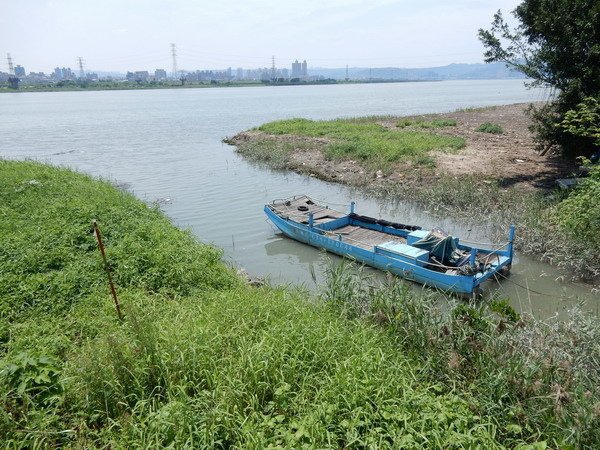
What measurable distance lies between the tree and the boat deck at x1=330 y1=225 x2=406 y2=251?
588 cm

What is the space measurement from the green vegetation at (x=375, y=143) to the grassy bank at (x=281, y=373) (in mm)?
13601

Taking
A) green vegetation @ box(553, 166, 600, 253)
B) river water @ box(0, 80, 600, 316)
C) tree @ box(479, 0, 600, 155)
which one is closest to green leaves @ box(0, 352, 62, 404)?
river water @ box(0, 80, 600, 316)

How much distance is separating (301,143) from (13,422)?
21.9m

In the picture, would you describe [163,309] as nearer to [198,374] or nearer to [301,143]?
[198,374]

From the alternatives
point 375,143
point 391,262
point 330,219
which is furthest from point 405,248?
point 375,143

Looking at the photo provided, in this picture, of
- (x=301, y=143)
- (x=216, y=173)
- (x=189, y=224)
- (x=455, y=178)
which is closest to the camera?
(x=189, y=224)

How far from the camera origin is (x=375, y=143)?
21781mm

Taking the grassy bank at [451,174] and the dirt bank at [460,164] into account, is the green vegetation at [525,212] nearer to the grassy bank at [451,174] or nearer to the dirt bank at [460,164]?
the grassy bank at [451,174]

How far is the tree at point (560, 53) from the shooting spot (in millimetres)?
12609

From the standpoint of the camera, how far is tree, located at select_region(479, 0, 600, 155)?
41.4ft

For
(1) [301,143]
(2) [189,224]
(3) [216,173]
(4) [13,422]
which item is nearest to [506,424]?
(4) [13,422]

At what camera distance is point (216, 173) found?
840 inches

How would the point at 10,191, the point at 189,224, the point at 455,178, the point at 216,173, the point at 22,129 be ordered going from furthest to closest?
the point at 22,129, the point at 216,173, the point at 455,178, the point at 189,224, the point at 10,191

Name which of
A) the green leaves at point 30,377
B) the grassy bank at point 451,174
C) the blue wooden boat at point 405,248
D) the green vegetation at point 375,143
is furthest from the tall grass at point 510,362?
the green vegetation at point 375,143
